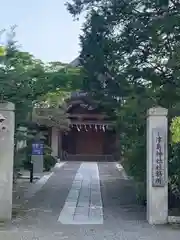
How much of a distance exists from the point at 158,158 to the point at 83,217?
2.33m

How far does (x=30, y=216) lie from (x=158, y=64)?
5.70 metres

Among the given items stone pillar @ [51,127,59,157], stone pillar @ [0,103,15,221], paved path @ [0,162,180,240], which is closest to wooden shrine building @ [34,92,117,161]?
stone pillar @ [51,127,59,157]

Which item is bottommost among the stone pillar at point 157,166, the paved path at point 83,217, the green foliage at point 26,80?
the paved path at point 83,217

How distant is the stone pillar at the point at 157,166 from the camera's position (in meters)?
10.5

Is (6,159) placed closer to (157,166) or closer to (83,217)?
(83,217)

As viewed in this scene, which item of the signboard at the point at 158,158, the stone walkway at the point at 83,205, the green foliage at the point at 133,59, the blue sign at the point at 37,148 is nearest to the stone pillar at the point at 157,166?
the signboard at the point at 158,158

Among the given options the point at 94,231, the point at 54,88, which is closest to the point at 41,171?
the point at 54,88

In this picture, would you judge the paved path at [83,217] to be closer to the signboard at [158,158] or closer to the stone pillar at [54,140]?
the signboard at [158,158]

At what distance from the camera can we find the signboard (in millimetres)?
10641

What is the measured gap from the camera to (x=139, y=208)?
503 inches

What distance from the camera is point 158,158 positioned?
10758 mm

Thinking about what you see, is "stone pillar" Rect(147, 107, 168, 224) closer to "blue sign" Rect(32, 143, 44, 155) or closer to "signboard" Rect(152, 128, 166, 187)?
"signboard" Rect(152, 128, 166, 187)

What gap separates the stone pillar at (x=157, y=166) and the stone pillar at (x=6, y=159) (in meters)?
3.26

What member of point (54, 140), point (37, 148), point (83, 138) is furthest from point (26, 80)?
point (83, 138)
